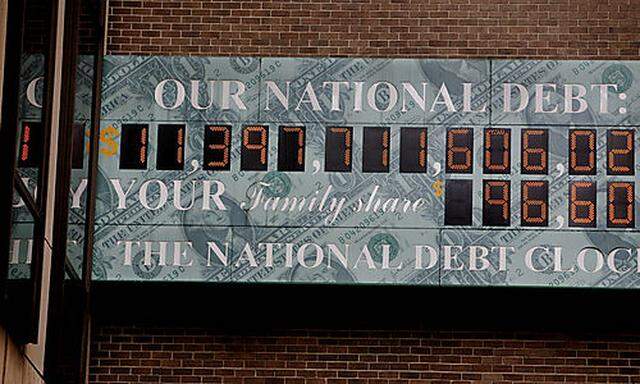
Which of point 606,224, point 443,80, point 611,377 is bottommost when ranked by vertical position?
point 611,377

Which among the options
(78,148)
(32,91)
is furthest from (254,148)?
(32,91)

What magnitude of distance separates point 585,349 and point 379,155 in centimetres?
307

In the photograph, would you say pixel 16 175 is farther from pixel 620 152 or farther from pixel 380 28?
pixel 620 152

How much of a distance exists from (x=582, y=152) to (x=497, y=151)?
2.96ft

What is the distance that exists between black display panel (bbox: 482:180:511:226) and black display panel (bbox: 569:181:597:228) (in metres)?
0.66

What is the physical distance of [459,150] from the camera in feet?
64.4

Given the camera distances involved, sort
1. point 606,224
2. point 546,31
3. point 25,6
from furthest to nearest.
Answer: point 546,31 < point 606,224 < point 25,6

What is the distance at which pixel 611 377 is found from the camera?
19828 millimetres

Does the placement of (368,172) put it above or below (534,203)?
above

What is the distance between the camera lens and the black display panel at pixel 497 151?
1952 centimetres

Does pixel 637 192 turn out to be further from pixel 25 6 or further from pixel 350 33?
pixel 25 6

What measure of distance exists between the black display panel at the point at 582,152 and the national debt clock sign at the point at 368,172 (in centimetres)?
1

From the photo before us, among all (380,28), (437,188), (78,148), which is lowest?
(437,188)

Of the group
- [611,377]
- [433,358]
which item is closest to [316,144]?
[433,358]
